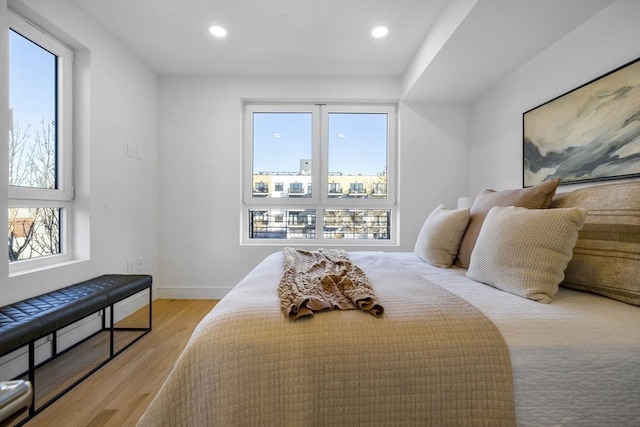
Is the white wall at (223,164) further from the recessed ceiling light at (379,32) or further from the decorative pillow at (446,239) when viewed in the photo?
the decorative pillow at (446,239)

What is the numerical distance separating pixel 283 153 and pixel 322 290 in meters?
2.46

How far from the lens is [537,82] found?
2.14 meters

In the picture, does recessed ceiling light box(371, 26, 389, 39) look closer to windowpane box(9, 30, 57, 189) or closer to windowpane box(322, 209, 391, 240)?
windowpane box(322, 209, 391, 240)

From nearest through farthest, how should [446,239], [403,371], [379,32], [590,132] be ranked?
[403,371] → [590,132] → [446,239] → [379,32]

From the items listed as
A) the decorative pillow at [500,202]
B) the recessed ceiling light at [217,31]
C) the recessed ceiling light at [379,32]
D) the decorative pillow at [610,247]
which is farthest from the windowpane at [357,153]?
the decorative pillow at [610,247]

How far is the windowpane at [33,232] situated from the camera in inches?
71.3

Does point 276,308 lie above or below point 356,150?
below

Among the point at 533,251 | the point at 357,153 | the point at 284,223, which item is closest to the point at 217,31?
the point at 357,153

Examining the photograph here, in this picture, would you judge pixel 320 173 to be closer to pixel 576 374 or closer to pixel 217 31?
pixel 217 31

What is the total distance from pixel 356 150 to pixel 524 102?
64.4 inches

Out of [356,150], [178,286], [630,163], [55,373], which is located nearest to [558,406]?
[630,163]

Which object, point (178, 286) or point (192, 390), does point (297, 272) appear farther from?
point (178, 286)

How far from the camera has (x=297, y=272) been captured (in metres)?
1.43

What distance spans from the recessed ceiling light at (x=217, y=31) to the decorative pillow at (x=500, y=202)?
2460mm
